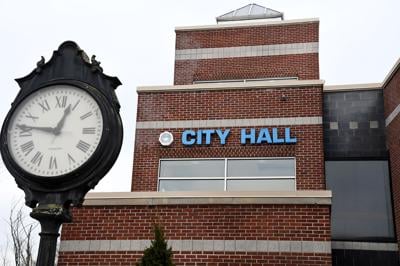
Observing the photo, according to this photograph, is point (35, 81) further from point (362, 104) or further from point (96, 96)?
point (362, 104)

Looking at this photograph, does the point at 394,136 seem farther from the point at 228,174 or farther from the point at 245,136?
the point at 228,174

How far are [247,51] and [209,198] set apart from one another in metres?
8.77

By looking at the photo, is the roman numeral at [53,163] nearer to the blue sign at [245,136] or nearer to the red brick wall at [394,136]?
the blue sign at [245,136]

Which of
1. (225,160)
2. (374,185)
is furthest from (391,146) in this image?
(225,160)

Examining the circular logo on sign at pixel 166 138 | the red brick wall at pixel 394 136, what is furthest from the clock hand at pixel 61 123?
the red brick wall at pixel 394 136

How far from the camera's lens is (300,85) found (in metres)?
15.0

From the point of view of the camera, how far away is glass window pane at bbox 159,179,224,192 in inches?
573

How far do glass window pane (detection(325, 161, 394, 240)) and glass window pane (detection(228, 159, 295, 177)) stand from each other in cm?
137

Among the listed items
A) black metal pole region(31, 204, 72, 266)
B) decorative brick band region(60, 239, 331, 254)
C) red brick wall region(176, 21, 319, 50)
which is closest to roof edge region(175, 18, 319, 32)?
red brick wall region(176, 21, 319, 50)

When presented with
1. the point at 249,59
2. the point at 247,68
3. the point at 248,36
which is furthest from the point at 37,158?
the point at 248,36

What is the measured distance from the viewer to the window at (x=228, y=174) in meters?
14.4

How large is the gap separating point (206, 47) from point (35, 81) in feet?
47.4

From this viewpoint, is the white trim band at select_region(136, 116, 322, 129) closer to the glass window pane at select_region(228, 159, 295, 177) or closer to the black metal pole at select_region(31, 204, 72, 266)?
the glass window pane at select_region(228, 159, 295, 177)

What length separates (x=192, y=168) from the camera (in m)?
15.0
